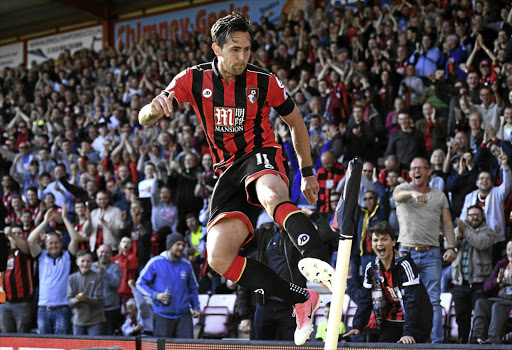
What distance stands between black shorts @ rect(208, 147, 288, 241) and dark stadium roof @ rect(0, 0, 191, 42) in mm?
18837

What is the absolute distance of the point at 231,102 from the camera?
4496mm

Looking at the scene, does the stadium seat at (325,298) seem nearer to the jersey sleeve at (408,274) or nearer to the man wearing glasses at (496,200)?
the man wearing glasses at (496,200)

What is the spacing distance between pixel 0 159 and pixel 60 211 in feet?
13.7

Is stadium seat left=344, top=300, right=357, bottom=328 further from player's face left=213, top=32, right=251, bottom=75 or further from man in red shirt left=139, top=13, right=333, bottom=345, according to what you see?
player's face left=213, top=32, right=251, bottom=75

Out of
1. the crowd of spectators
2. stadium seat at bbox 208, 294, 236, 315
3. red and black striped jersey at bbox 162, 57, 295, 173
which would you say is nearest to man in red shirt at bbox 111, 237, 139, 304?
the crowd of spectators

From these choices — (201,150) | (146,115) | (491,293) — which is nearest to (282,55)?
(201,150)

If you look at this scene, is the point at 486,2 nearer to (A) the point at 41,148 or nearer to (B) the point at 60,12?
(A) the point at 41,148

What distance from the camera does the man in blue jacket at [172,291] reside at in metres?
8.88

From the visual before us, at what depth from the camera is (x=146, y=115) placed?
4125mm

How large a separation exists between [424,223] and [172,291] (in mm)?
3531

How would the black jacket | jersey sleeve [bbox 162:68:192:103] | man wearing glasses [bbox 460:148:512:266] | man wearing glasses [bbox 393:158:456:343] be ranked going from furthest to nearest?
man wearing glasses [bbox 460:148:512:266] < man wearing glasses [bbox 393:158:456:343] < the black jacket < jersey sleeve [bbox 162:68:192:103]

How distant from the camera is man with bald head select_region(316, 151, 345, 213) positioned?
9992 millimetres

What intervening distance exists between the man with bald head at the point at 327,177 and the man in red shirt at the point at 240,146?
5.31 metres

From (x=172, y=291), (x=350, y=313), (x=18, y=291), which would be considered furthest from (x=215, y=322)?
(x=18, y=291)
